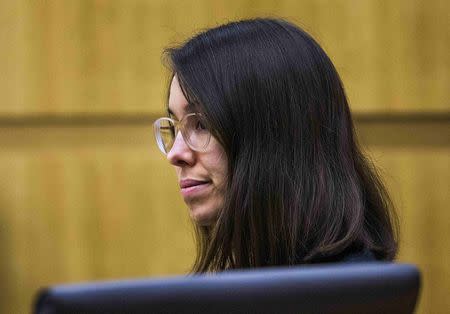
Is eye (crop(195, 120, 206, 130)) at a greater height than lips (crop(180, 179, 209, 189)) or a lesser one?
greater

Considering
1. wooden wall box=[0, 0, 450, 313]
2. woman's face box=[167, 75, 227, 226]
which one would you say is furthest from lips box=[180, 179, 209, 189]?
wooden wall box=[0, 0, 450, 313]

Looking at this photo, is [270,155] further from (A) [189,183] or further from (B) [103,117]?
(B) [103,117]

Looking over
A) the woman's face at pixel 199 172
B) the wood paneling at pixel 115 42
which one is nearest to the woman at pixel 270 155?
the woman's face at pixel 199 172

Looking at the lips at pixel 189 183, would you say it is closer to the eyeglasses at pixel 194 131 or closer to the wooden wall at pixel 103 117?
the eyeglasses at pixel 194 131

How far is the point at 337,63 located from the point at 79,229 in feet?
2.80

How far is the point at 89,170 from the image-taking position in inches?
125

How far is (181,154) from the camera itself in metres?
1.74

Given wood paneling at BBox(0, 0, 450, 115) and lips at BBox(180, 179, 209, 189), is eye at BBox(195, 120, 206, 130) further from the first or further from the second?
wood paneling at BBox(0, 0, 450, 115)

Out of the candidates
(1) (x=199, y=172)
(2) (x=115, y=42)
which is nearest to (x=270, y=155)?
(1) (x=199, y=172)

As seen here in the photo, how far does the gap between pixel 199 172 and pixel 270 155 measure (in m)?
0.12

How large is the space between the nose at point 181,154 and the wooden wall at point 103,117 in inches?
55.1

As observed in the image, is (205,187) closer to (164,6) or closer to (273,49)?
(273,49)

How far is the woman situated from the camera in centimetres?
163

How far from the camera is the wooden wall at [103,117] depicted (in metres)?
3.14
